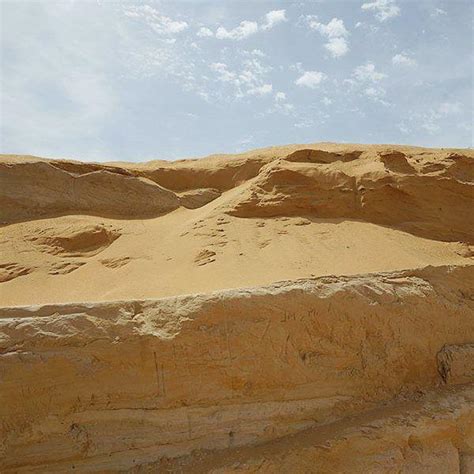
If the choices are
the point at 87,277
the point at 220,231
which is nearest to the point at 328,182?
the point at 220,231

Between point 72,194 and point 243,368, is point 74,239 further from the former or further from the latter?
point 243,368

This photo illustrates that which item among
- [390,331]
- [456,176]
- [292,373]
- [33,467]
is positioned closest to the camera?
[33,467]

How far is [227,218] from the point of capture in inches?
322

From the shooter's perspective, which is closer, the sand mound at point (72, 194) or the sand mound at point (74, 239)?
the sand mound at point (74, 239)

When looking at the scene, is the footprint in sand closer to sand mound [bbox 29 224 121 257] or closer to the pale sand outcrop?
the pale sand outcrop

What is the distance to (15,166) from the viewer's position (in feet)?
28.1

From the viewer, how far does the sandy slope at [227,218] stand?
6.70 meters

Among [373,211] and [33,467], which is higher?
[373,211]

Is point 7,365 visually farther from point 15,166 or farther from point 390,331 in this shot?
point 15,166

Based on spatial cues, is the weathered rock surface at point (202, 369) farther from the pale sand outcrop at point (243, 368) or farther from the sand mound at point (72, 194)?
the sand mound at point (72, 194)

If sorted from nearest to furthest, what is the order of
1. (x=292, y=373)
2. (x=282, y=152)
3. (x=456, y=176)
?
(x=292, y=373) < (x=456, y=176) < (x=282, y=152)

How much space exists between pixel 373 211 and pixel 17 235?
5.85m

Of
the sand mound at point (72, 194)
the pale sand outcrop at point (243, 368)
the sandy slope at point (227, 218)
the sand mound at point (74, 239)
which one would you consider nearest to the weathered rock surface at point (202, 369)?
the pale sand outcrop at point (243, 368)

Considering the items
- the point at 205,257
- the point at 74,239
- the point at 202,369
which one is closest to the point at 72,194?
the point at 74,239
